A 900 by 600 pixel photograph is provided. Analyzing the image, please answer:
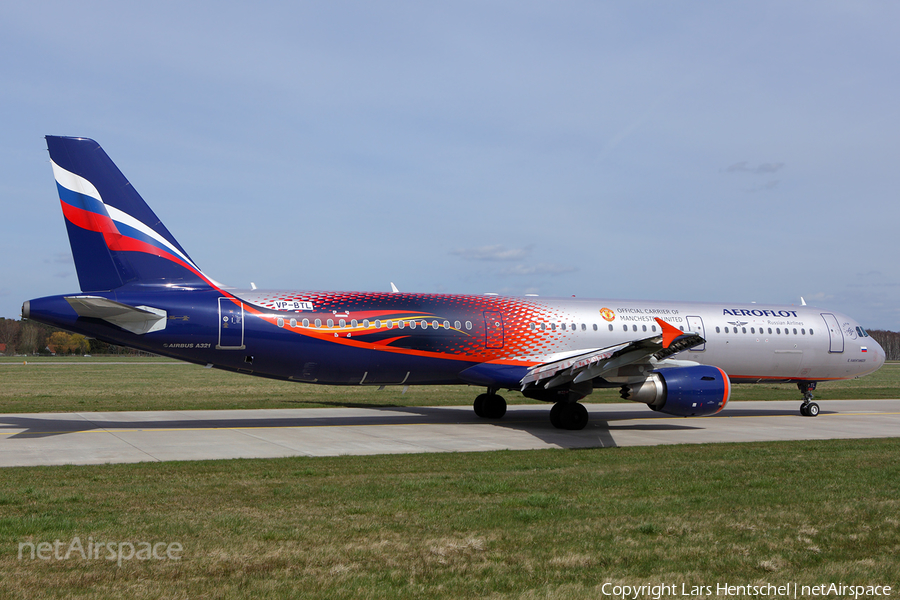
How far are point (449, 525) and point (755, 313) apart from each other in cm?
1862

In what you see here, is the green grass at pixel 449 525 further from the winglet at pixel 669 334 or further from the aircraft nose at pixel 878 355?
the aircraft nose at pixel 878 355

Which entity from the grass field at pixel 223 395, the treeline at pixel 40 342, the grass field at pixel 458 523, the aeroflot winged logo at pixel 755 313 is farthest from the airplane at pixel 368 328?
the treeline at pixel 40 342

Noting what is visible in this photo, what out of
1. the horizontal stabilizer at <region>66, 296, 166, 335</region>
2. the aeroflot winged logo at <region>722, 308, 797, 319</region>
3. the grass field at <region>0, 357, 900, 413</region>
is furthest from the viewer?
the grass field at <region>0, 357, 900, 413</region>

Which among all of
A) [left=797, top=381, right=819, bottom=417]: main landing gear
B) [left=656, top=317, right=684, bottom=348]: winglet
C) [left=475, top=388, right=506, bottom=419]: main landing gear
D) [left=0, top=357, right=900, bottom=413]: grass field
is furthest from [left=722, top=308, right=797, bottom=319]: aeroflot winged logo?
[left=656, top=317, right=684, bottom=348]: winglet

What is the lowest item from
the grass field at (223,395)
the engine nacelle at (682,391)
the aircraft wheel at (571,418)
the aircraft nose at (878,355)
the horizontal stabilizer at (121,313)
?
the grass field at (223,395)

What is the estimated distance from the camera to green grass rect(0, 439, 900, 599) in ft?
19.5

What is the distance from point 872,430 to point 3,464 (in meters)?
20.2

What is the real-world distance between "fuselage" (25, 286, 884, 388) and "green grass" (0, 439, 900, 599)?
5.16 m

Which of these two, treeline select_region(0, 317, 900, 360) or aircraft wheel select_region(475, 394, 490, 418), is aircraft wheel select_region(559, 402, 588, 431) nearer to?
aircraft wheel select_region(475, 394, 490, 418)

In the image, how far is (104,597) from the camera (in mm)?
5395

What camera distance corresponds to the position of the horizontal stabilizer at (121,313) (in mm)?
15720

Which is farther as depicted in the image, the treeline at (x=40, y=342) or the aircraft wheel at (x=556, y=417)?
the treeline at (x=40, y=342)

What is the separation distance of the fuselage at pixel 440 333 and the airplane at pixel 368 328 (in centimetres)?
4

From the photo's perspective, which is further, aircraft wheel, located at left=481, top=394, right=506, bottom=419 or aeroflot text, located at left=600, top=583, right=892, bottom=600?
aircraft wheel, located at left=481, top=394, right=506, bottom=419
